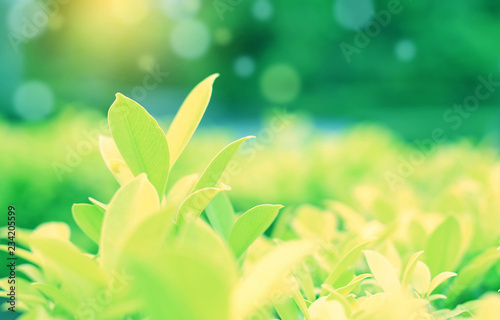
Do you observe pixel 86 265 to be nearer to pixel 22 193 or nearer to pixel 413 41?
pixel 22 193

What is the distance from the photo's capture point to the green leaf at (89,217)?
0.79m

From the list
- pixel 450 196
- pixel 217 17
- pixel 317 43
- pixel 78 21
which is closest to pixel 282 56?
pixel 317 43

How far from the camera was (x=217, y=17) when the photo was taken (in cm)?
1398

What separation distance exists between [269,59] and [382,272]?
14.1m

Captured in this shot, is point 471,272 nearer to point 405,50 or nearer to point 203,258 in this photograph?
point 203,258

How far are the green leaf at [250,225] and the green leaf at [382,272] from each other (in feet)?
0.55

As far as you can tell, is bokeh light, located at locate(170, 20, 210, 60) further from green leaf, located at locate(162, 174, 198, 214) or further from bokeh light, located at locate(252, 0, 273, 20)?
green leaf, located at locate(162, 174, 198, 214)

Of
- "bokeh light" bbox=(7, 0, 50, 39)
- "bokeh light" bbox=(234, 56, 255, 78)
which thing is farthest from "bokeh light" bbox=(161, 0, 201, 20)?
"bokeh light" bbox=(7, 0, 50, 39)

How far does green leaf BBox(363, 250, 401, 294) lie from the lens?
761mm

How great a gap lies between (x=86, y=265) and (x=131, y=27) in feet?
47.9

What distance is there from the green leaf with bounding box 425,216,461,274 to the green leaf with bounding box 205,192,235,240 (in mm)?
422

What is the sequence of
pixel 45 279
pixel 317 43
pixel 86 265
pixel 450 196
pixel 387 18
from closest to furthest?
1. pixel 86 265
2. pixel 45 279
3. pixel 450 196
4. pixel 387 18
5. pixel 317 43

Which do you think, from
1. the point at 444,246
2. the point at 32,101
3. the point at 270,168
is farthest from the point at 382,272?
the point at 32,101

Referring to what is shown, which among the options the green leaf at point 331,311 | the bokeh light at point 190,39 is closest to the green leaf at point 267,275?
the green leaf at point 331,311
